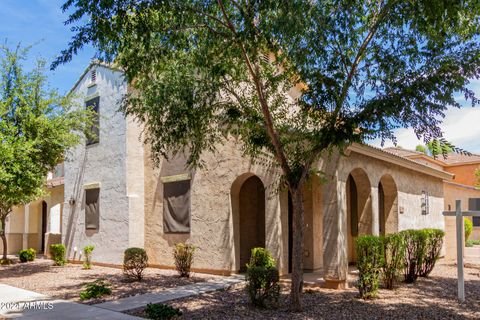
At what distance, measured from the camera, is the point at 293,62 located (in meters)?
8.16

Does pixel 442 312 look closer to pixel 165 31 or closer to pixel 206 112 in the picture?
pixel 206 112

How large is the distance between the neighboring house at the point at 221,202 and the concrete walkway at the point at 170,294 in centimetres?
129

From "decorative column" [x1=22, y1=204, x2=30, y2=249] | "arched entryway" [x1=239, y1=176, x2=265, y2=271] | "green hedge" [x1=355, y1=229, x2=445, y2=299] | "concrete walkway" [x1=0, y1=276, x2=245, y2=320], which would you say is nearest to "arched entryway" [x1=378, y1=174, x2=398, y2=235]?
"green hedge" [x1=355, y1=229, x2=445, y2=299]

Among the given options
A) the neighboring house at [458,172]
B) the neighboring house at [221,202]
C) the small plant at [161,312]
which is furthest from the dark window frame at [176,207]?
the neighboring house at [458,172]

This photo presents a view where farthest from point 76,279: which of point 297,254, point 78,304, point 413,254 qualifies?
point 413,254

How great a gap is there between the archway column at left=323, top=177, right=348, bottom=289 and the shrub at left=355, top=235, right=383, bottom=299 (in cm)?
100

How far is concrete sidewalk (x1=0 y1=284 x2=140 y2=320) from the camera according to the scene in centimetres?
855

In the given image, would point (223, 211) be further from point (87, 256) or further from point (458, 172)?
point (458, 172)

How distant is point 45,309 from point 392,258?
779cm

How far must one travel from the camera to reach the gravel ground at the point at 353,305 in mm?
8242

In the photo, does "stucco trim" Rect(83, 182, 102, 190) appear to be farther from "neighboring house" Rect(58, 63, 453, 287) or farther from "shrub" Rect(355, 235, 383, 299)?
"shrub" Rect(355, 235, 383, 299)

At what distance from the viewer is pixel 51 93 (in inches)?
627

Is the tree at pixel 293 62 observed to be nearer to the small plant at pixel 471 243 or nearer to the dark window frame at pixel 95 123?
the dark window frame at pixel 95 123

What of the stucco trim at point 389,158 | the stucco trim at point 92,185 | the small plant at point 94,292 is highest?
the stucco trim at point 389,158
